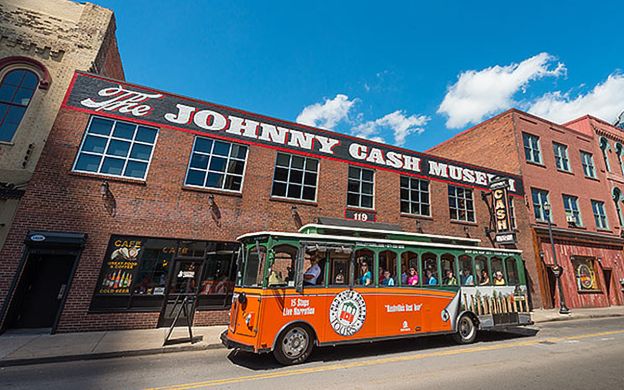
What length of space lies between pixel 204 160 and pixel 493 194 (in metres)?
16.8

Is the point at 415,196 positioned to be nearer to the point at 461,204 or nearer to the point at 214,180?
the point at 461,204

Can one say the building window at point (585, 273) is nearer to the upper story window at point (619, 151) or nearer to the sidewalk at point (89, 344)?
the upper story window at point (619, 151)

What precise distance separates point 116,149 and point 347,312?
33.4ft

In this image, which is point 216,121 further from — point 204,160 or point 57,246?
point 57,246

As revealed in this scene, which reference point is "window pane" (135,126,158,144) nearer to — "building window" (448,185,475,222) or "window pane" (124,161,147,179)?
"window pane" (124,161,147,179)

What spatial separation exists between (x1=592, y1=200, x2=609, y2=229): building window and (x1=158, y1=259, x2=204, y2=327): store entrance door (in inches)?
1079

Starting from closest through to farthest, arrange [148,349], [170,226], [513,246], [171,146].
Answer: [148,349], [170,226], [171,146], [513,246]

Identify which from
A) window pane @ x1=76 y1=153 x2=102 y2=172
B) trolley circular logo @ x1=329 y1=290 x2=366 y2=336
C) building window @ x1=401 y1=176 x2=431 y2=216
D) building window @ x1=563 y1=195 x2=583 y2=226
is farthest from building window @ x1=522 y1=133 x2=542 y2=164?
window pane @ x1=76 y1=153 x2=102 y2=172

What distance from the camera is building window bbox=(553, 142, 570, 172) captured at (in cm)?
2116

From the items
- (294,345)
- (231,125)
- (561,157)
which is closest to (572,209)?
(561,157)

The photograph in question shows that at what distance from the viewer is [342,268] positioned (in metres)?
7.23

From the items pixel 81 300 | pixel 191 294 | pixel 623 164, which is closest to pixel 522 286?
pixel 191 294

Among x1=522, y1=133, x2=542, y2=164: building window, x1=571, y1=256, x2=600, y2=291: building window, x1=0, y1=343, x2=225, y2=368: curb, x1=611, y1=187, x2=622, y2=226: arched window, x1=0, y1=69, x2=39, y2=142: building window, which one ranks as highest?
x1=522, y1=133, x2=542, y2=164: building window

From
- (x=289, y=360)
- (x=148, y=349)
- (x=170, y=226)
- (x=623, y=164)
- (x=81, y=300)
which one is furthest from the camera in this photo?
(x=623, y=164)
